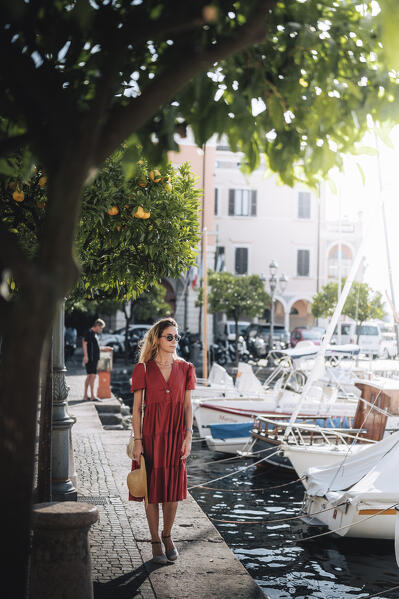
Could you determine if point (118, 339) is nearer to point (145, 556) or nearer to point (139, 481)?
point (145, 556)

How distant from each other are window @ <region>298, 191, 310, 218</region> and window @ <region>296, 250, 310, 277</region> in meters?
2.50

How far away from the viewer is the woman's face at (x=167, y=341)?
583 centimetres

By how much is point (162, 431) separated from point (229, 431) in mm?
9624

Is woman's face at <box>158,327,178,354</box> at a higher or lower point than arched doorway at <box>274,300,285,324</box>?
lower

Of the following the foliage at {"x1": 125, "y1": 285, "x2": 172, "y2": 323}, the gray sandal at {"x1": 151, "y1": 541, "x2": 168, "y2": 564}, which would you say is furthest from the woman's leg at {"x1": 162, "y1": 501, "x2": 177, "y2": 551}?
the foliage at {"x1": 125, "y1": 285, "x2": 172, "y2": 323}

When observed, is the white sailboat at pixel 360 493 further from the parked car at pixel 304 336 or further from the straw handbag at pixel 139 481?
the parked car at pixel 304 336

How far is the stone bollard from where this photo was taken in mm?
4004

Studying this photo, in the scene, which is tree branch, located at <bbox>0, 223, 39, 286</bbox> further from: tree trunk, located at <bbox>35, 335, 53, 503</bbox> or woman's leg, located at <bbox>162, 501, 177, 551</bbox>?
woman's leg, located at <bbox>162, 501, 177, 551</bbox>

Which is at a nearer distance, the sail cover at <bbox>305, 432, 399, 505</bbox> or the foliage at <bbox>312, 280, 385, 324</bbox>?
the sail cover at <bbox>305, 432, 399, 505</bbox>

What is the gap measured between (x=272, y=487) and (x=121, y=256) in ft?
20.3

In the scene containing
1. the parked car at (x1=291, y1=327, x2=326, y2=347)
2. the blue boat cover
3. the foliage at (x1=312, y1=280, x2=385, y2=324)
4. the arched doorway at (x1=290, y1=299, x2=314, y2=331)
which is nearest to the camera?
the blue boat cover

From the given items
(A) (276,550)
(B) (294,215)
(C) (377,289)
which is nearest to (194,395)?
(A) (276,550)

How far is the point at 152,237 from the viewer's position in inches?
280

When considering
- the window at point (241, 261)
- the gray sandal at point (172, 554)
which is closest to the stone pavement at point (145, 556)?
the gray sandal at point (172, 554)
